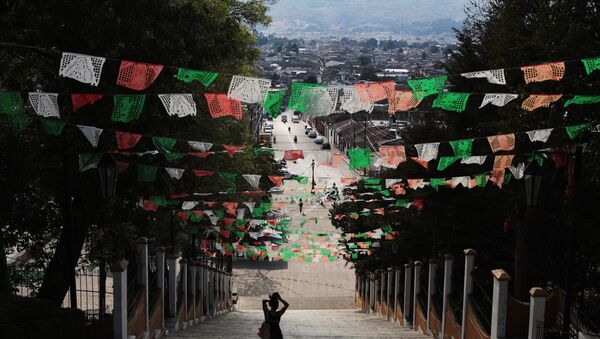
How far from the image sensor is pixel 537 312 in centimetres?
977

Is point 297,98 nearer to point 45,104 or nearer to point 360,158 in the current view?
point 45,104

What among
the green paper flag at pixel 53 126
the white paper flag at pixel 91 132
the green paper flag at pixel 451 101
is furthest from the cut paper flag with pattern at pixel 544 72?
the green paper flag at pixel 53 126

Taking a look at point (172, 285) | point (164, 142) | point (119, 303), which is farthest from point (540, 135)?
point (172, 285)

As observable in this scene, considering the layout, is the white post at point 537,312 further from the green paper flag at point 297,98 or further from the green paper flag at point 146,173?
the green paper flag at point 146,173

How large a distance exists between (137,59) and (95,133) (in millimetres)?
2157

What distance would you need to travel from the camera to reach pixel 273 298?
410 inches

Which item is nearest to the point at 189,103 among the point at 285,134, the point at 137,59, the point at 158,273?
the point at 137,59

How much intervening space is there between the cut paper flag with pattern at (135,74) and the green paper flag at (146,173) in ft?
10.4

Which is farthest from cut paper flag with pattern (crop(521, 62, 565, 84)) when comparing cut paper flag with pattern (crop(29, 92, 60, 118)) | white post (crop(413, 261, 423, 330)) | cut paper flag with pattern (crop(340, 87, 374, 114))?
white post (crop(413, 261, 423, 330))

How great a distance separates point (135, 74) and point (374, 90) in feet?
10.1

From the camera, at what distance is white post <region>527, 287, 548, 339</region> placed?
966 centimetres

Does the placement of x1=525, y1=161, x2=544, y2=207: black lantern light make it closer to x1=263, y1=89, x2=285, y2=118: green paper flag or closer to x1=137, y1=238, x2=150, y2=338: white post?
x1=263, y1=89, x2=285, y2=118: green paper flag

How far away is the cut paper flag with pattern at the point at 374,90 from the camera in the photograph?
10.1m

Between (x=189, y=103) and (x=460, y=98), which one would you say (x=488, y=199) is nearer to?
(x=460, y=98)
